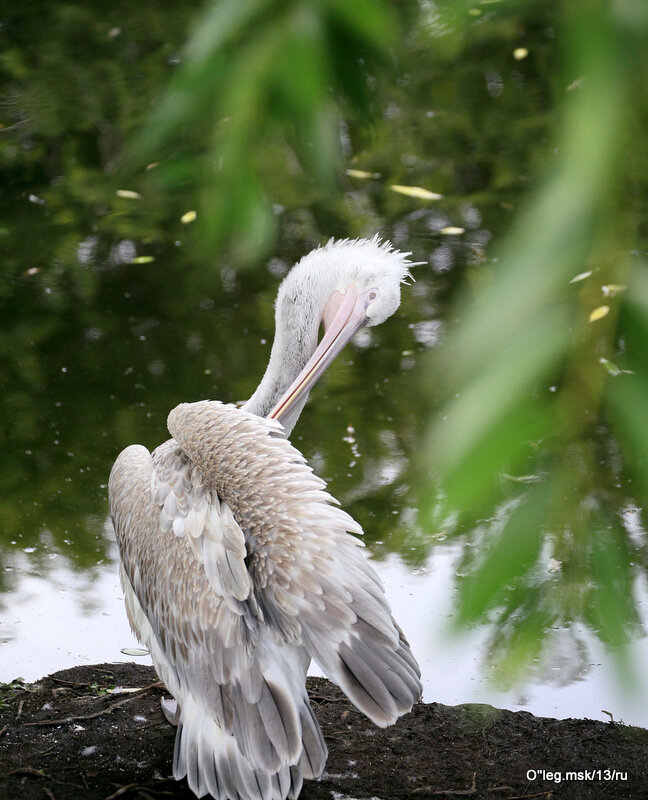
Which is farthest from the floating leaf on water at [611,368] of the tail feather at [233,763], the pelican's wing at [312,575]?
the tail feather at [233,763]

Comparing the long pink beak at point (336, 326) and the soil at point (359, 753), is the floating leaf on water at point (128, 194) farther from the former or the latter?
the soil at point (359, 753)

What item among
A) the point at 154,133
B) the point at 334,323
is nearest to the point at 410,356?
the point at 334,323

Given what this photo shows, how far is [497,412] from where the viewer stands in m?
0.43

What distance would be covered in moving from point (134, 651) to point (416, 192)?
8.75 feet

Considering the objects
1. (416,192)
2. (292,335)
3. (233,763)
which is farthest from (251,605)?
(416,192)

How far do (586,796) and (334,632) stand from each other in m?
0.71

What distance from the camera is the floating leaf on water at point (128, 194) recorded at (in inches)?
193

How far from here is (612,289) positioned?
432mm

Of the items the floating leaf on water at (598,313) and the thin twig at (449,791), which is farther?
the thin twig at (449,791)

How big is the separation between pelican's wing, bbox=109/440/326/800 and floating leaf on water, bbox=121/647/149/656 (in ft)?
2.22

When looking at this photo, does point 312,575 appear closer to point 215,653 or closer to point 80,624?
point 215,653

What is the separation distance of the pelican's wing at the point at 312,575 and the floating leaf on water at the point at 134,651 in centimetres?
100

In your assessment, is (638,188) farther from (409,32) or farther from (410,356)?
(410,356)

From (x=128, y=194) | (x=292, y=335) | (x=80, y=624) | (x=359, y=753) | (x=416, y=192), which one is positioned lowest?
(x=359, y=753)
